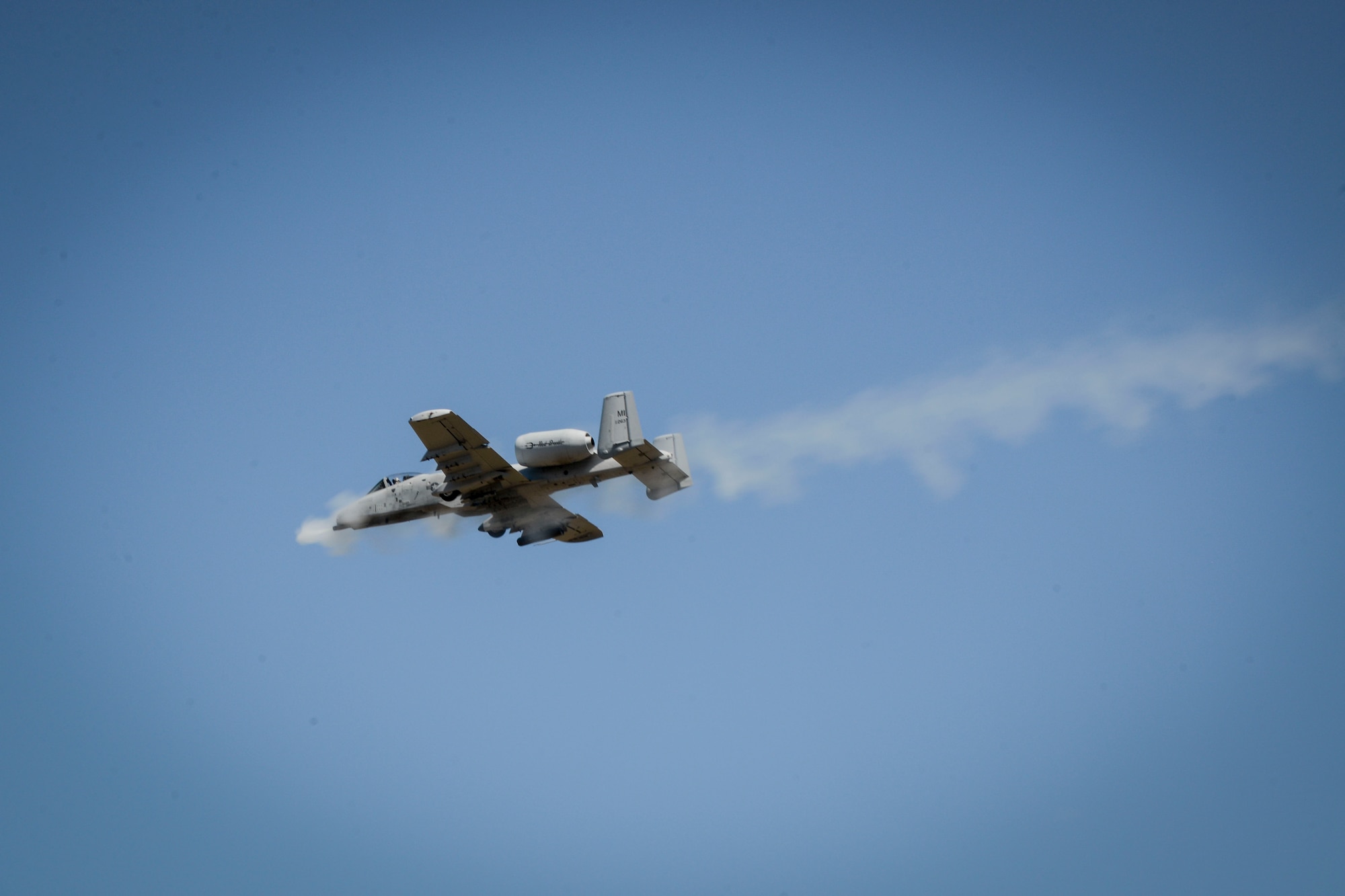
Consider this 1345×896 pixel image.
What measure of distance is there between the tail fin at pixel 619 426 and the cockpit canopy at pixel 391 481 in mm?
8656

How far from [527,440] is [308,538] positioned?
11.3 m

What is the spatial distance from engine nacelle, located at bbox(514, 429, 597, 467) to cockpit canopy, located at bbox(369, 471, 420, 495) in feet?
21.3

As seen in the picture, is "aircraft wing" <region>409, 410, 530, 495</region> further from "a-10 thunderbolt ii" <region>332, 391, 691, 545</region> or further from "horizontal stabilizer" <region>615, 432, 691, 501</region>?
"horizontal stabilizer" <region>615, 432, 691, 501</region>

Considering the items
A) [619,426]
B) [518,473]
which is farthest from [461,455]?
[619,426]

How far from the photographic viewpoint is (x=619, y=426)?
127 feet

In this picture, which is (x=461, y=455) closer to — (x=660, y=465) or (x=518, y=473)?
(x=518, y=473)

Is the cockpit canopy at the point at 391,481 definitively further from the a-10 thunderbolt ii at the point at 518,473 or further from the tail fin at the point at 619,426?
the tail fin at the point at 619,426

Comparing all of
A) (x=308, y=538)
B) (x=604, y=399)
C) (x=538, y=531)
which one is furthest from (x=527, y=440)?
(x=308, y=538)

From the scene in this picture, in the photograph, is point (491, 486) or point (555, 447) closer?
point (555, 447)

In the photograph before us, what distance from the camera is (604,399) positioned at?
1544 inches

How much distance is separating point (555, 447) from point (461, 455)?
3218 millimetres

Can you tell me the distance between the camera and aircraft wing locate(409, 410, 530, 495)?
37625 millimetres

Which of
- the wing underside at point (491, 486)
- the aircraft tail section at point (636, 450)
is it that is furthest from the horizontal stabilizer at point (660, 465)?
the wing underside at point (491, 486)

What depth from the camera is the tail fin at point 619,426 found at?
3859 cm
